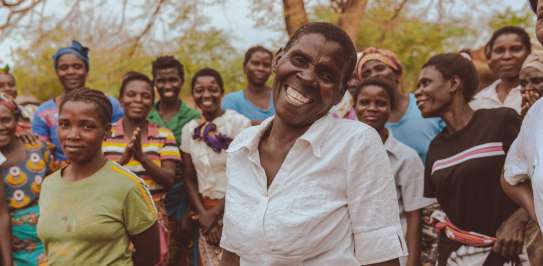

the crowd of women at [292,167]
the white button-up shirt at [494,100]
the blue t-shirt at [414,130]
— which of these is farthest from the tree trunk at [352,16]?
the blue t-shirt at [414,130]

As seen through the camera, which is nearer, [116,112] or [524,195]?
[524,195]

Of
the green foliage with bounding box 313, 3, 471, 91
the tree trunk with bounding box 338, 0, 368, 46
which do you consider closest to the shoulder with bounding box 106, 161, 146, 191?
the tree trunk with bounding box 338, 0, 368, 46

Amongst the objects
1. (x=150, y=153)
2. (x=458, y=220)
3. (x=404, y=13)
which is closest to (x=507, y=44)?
(x=458, y=220)

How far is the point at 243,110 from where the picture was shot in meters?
4.92

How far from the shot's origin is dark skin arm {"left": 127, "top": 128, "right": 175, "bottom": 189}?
4.00m

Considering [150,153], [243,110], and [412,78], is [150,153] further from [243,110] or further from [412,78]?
[412,78]

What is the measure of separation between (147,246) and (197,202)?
1.46m

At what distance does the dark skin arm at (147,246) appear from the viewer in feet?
9.55

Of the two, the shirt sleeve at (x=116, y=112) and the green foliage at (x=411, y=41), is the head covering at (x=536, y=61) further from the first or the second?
the green foliage at (x=411, y=41)

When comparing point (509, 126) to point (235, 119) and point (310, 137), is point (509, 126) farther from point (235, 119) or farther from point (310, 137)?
point (235, 119)

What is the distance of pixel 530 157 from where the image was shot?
207 cm

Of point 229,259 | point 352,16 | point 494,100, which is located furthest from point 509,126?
point 352,16

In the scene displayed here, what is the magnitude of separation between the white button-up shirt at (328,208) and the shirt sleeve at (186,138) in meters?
2.69

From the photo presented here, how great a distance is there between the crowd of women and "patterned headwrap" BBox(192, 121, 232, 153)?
1 centimetres
